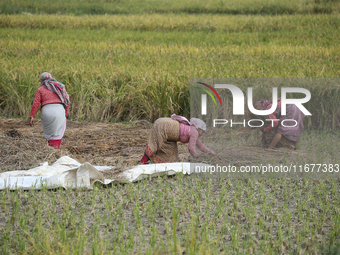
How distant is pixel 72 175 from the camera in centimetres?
346

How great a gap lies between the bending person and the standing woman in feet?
7.63

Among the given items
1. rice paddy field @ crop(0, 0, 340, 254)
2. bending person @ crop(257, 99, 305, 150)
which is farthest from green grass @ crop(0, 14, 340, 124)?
bending person @ crop(257, 99, 305, 150)

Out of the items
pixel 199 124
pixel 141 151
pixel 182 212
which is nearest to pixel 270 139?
pixel 199 124

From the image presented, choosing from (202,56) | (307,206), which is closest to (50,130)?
(307,206)

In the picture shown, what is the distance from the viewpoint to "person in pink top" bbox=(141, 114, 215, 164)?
3812mm

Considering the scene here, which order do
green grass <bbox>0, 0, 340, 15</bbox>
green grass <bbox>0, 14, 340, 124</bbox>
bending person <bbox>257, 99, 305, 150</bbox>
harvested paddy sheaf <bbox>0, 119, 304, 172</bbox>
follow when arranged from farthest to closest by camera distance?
green grass <bbox>0, 0, 340, 15</bbox>, green grass <bbox>0, 14, 340, 124</bbox>, harvested paddy sheaf <bbox>0, 119, 304, 172</bbox>, bending person <bbox>257, 99, 305, 150</bbox>

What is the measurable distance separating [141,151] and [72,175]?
147cm

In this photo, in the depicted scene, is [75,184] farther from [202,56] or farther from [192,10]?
[192,10]

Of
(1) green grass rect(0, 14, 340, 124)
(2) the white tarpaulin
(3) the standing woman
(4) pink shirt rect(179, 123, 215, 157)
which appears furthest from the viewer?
(1) green grass rect(0, 14, 340, 124)

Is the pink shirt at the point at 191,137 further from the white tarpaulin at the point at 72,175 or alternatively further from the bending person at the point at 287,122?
the bending person at the point at 287,122

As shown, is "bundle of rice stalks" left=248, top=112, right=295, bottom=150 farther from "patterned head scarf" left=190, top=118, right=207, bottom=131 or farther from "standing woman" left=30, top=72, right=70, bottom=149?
"standing woman" left=30, top=72, right=70, bottom=149

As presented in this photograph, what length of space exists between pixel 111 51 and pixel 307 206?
7.15 m

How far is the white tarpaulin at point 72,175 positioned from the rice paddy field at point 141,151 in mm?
80

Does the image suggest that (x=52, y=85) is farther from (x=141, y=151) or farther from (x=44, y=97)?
(x=141, y=151)
